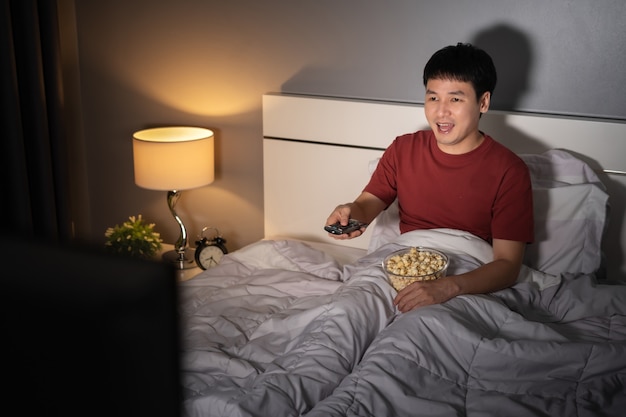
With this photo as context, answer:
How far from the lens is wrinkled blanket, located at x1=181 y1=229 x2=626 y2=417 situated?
1.48 m

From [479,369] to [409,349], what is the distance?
0.16 metres

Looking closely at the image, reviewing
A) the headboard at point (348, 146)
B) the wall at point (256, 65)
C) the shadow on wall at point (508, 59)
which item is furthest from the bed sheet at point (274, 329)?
the shadow on wall at point (508, 59)

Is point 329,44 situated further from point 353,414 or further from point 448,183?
point 353,414

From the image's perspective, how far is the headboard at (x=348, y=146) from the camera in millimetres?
2410

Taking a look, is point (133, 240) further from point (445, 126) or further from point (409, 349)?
point (409, 349)

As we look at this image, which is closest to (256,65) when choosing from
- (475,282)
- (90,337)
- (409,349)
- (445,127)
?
(445,127)

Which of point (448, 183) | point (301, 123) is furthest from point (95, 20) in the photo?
point (448, 183)

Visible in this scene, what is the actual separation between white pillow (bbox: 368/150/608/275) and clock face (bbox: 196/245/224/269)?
119 centimetres

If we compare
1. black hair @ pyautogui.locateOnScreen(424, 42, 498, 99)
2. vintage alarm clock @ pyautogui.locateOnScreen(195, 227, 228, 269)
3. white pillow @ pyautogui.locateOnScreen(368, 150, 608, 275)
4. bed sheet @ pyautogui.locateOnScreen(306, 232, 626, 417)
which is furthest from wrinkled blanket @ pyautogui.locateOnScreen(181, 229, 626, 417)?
vintage alarm clock @ pyautogui.locateOnScreen(195, 227, 228, 269)

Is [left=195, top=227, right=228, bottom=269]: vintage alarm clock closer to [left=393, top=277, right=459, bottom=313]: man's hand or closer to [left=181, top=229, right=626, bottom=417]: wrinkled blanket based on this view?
[left=181, top=229, right=626, bottom=417]: wrinkled blanket

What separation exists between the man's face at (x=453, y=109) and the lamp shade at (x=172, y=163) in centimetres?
105

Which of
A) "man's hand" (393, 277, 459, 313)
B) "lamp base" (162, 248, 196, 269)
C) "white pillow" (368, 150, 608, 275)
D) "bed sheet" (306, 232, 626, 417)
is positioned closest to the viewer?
"bed sheet" (306, 232, 626, 417)

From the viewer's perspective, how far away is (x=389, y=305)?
74.2 inches

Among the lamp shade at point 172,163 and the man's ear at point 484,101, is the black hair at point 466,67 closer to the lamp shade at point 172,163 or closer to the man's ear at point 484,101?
the man's ear at point 484,101
